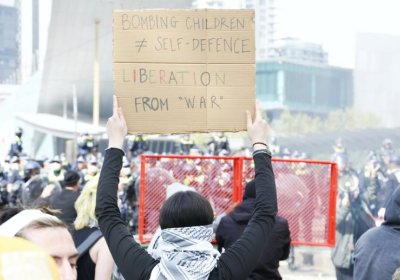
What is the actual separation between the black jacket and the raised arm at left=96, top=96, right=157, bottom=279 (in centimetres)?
170

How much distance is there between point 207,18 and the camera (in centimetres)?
273

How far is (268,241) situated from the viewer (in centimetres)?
409

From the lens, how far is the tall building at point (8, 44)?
3566 centimetres

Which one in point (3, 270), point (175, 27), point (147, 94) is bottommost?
point (3, 270)

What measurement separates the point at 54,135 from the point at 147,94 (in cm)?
3365

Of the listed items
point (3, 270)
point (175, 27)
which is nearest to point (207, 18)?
point (175, 27)

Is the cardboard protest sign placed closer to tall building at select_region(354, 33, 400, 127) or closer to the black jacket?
the black jacket

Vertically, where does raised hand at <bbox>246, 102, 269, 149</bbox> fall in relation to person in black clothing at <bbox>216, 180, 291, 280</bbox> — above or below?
above

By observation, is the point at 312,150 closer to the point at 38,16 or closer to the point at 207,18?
the point at 38,16

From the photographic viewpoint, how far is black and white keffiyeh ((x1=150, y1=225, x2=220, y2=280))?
89.5 inches

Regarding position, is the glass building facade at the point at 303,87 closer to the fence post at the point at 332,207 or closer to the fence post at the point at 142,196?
the fence post at the point at 332,207

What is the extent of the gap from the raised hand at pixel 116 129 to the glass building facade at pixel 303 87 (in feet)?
105

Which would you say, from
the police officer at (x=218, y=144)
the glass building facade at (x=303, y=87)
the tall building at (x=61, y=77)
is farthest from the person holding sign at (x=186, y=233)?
the glass building facade at (x=303, y=87)

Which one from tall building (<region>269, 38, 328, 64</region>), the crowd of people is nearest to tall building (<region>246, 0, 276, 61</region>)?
tall building (<region>269, 38, 328, 64</region>)
